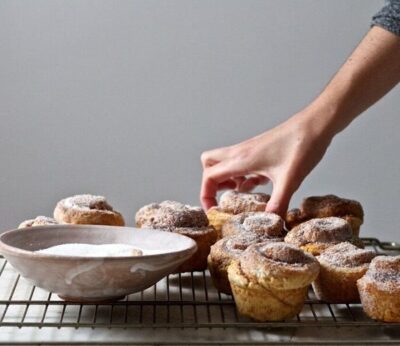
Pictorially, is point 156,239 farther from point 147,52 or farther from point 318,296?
point 147,52

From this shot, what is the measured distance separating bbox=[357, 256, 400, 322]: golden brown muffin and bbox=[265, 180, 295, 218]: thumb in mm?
416

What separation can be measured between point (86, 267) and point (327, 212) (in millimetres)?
651

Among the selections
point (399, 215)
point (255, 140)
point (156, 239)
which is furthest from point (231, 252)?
point (399, 215)

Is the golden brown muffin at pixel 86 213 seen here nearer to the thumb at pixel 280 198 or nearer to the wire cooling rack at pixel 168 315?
the wire cooling rack at pixel 168 315

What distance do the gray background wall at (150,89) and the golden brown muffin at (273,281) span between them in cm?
194

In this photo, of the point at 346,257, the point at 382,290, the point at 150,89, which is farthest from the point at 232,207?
the point at 150,89

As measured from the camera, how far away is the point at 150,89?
125 inches

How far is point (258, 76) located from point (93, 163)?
72cm

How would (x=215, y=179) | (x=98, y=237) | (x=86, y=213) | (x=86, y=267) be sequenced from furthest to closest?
(x=215, y=179), (x=86, y=213), (x=98, y=237), (x=86, y=267)

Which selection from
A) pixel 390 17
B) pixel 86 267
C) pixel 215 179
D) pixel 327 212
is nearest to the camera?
pixel 86 267

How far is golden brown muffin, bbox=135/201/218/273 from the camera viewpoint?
150 cm

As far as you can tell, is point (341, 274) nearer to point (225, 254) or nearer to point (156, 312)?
point (225, 254)

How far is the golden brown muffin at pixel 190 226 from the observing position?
150 cm

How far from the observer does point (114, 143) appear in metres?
3.19
